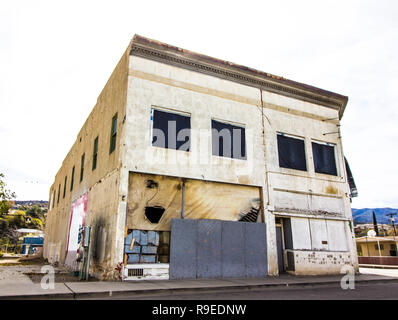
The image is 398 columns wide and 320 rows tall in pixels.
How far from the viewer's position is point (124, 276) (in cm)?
1002

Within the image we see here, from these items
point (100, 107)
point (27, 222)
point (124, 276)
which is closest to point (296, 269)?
point (124, 276)

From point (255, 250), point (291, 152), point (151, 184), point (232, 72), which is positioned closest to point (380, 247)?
point (291, 152)

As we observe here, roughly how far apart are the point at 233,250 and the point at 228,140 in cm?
460

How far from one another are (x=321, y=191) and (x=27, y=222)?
66232 millimetres

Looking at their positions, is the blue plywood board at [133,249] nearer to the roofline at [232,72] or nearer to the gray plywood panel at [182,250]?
the gray plywood panel at [182,250]

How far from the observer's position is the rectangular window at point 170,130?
1195 cm

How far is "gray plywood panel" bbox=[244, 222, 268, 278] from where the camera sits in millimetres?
12180

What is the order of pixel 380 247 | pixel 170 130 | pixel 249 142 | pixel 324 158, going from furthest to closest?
pixel 380 247 → pixel 324 158 → pixel 249 142 → pixel 170 130

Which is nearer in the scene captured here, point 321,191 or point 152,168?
point 152,168

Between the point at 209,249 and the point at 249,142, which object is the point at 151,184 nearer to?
the point at 209,249

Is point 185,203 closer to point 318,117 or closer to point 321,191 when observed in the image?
point 321,191

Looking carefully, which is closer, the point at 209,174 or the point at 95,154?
the point at 209,174

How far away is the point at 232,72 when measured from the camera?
14.2 meters

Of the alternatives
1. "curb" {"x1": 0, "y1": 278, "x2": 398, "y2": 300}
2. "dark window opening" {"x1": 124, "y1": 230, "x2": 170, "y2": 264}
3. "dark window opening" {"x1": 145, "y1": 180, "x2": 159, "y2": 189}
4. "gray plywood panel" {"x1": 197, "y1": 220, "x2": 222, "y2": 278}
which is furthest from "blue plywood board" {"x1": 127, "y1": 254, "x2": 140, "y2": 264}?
"curb" {"x1": 0, "y1": 278, "x2": 398, "y2": 300}
